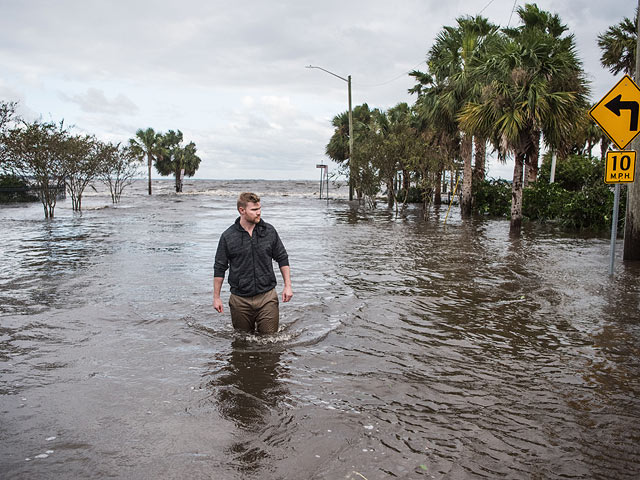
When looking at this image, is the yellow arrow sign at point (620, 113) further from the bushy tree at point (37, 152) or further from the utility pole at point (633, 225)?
the bushy tree at point (37, 152)

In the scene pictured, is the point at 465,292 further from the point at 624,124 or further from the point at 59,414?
the point at 59,414

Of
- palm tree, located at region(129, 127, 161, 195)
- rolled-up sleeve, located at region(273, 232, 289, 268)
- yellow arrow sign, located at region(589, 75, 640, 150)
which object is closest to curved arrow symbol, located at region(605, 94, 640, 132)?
yellow arrow sign, located at region(589, 75, 640, 150)

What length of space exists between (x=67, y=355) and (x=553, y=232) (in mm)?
17723

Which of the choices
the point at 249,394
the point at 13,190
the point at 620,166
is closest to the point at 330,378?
the point at 249,394

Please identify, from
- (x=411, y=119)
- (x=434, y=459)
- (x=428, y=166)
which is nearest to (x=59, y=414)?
(x=434, y=459)

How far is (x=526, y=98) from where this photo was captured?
18.3 m

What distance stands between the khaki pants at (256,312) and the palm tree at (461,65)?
63.9ft

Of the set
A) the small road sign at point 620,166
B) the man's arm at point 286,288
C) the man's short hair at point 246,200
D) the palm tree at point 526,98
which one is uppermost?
the palm tree at point 526,98

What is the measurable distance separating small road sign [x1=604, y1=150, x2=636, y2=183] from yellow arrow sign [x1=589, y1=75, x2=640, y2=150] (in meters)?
0.18

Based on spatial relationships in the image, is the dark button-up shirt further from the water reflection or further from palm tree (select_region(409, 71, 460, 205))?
palm tree (select_region(409, 71, 460, 205))

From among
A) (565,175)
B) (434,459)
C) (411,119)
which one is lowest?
(434,459)

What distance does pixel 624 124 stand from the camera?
9.94 m

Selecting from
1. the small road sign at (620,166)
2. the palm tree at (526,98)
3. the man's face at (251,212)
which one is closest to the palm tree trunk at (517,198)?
the palm tree at (526,98)

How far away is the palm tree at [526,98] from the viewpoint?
17.9 metres
